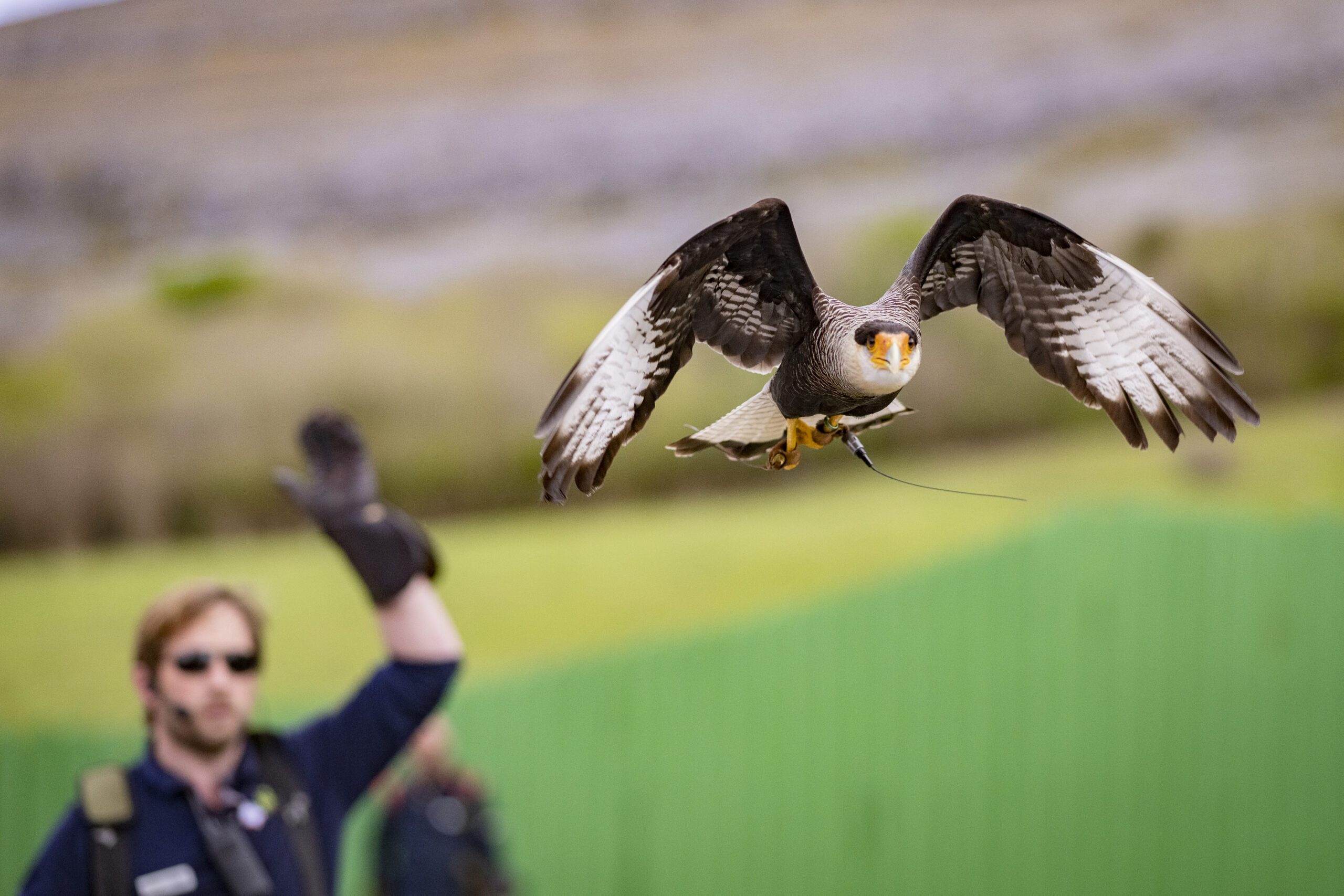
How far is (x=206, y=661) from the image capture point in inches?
46.8

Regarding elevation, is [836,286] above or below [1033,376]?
above

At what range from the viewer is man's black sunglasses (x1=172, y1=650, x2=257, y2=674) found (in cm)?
117

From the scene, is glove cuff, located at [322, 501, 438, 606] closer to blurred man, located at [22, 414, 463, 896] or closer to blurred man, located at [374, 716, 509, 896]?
blurred man, located at [22, 414, 463, 896]

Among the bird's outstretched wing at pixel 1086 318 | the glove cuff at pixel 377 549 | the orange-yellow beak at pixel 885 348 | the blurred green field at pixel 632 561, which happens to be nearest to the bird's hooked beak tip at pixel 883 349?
the orange-yellow beak at pixel 885 348

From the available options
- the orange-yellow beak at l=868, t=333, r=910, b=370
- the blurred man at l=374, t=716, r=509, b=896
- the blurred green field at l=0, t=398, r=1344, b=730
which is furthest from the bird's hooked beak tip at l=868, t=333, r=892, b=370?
the blurred green field at l=0, t=398, r=1344, b=730

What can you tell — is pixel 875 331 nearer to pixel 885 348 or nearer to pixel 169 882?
pixel 885 348

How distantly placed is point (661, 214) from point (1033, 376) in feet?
3.05

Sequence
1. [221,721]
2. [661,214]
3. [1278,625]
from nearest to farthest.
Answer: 1. [221,721]
2. [1278,625]
3. [661,214]

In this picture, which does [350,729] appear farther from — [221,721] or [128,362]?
[128,362]

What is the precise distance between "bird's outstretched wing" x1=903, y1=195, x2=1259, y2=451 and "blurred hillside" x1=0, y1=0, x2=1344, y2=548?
1786 millimetres

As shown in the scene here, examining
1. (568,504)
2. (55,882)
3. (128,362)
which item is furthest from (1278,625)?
(128,362)

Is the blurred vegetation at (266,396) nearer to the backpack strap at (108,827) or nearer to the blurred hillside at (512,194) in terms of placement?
the blurred hillside at (512,194)

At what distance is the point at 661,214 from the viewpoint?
102 inches

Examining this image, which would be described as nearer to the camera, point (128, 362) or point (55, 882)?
point (55, 882)
